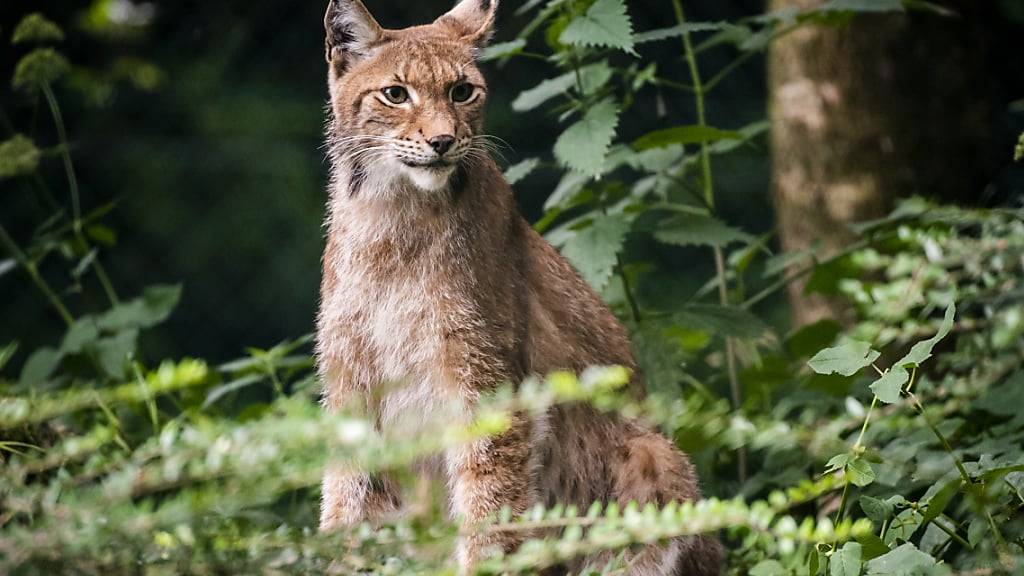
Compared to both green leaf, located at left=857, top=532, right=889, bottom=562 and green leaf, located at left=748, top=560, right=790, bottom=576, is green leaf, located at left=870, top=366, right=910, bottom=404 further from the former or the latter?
green leaf, located at left=748, top=560, right=790, bottom=576

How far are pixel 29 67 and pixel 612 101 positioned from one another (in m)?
2.05

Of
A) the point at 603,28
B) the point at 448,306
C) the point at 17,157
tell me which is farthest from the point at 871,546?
the point at 17,157

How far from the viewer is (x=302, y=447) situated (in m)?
1.74

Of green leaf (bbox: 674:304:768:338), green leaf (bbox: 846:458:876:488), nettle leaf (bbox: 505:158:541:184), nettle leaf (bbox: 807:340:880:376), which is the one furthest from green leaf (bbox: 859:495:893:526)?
nettle leaf (bbox: 505:158:541:184)

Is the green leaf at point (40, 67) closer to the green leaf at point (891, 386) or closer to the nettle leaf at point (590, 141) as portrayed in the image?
the nettle leaf at point (590, 141)

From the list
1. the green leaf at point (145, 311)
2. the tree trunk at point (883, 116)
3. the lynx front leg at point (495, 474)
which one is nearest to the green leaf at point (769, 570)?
the lynx front leg at point (495, 474)

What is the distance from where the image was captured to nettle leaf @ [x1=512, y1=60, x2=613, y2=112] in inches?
150

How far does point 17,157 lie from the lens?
167 inches

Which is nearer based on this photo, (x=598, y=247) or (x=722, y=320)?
(x=598, y=247)

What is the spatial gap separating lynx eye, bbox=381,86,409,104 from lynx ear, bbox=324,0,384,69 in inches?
6.7

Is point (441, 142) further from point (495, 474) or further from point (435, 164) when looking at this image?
point (495, 474)

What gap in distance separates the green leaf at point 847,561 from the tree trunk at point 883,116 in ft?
9.46

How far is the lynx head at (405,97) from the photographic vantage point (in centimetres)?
308

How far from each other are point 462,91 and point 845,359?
1.19 meters
